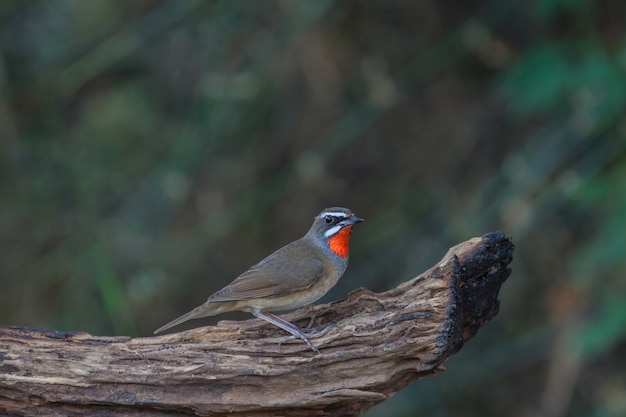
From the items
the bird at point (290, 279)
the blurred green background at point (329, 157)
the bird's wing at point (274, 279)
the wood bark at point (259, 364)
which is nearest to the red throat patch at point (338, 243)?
the bird at point (290, 279)

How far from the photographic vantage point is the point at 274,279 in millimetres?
5648

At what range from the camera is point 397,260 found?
9312mm

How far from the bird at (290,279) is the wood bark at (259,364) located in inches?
20.6

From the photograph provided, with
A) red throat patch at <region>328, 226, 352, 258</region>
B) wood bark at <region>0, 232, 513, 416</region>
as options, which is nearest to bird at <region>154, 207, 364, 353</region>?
red throat patch at <region>328, 226, 352, 258</region>

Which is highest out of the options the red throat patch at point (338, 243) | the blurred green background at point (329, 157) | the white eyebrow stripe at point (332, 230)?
the blurred green background at point (329, 157)

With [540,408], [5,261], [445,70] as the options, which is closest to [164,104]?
[5,261]

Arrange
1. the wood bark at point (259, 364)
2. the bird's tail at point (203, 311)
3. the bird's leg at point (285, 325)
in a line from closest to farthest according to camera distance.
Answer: the wood bark at point (259, 364) → the bird's leg at point (285, 325) → the bird's tail at point (203, 311)

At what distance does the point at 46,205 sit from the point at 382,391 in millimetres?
5435

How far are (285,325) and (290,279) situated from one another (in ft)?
2.02

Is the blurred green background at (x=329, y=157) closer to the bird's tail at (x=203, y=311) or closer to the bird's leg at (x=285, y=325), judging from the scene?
the bird's tail at (x=203, y=311)

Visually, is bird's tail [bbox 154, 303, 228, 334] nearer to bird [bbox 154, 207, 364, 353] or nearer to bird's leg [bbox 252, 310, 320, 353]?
bird [bbox 154, 207, 364, 353]

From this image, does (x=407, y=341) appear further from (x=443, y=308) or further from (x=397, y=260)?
(x=397, y=260)

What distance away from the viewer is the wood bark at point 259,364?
15.3 ft

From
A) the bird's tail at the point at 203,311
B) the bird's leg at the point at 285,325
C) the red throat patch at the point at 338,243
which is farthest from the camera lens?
the red throat patch at the point at 338,243
